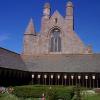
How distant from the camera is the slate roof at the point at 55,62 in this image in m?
51.9

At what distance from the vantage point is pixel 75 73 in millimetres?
52688

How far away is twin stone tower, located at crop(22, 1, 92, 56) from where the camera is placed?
209 ft

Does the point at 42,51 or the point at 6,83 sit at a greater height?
the point at 42,51

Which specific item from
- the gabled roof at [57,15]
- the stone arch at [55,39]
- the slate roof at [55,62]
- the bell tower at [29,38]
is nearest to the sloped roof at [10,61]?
the slate roof at [55,62]

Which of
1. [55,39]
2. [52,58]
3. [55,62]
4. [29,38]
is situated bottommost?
[55,62]

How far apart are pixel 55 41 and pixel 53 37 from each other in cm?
109

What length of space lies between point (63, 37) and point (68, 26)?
8.16 ft

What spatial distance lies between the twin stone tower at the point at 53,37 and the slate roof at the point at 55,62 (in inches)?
205

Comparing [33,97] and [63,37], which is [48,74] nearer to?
[63,37]

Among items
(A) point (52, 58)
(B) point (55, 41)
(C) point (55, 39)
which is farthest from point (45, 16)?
(A) point (52, 58)

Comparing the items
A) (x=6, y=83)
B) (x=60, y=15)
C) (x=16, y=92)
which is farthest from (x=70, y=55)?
(x=16, y=92)

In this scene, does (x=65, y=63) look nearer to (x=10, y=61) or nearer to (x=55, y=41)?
(x=10, y=61)

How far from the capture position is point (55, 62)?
56438 mm

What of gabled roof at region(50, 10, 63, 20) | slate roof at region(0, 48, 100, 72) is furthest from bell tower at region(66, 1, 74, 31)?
slate roof at region(0, 48, 100, 72)
